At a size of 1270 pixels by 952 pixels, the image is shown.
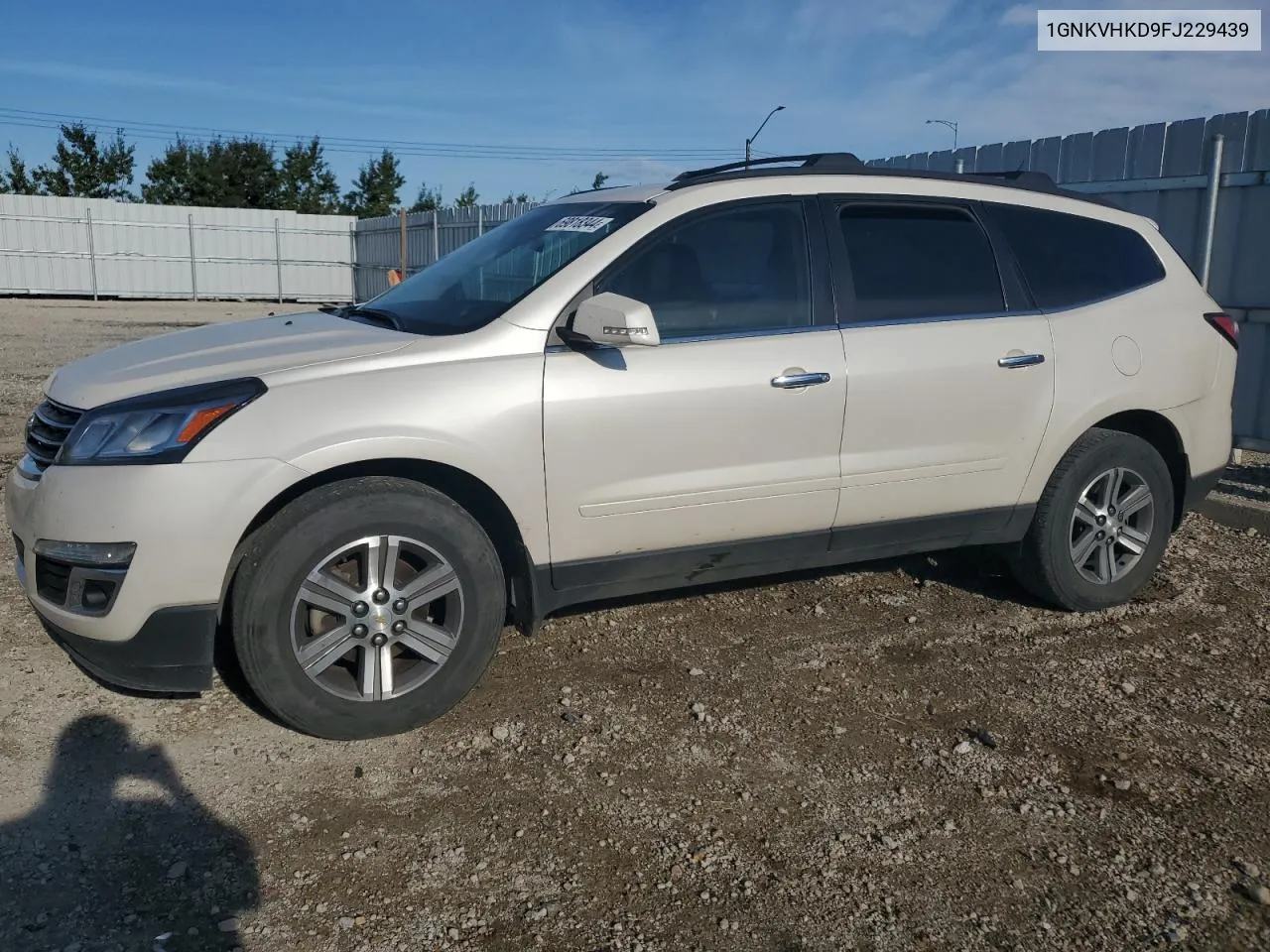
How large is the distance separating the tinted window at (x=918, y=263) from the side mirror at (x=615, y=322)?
3.61ft

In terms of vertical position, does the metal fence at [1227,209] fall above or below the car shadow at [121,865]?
above

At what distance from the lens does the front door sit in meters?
3.76

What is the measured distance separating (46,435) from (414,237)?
2347 centimetres

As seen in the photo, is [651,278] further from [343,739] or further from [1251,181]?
[1251,181]

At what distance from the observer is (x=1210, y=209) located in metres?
6.91

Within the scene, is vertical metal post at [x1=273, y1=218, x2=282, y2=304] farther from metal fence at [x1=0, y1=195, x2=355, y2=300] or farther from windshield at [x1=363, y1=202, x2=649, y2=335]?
windshield at [x1=363, y1=202, x2=649, y2=335]

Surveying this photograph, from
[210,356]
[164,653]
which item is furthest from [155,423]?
[164,653]

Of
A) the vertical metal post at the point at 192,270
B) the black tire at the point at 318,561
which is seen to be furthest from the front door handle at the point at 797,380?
the vertical metal post at the point at 192,270

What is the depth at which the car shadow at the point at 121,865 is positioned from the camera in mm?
2590

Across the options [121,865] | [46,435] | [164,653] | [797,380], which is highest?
[797,380]

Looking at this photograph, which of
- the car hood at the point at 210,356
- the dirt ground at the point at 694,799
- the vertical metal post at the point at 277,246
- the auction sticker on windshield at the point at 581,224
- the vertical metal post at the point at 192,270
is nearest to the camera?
the dirt ground at the point at 694,799

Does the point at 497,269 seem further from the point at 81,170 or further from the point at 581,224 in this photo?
the point at 81,170

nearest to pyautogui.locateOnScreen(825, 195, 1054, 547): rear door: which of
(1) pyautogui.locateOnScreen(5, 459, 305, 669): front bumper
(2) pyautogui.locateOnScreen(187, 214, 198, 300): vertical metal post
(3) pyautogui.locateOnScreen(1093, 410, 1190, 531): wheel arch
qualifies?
(3) pyautogui.locateOnScreen(1093, 410, 1190, 531): wheel arch

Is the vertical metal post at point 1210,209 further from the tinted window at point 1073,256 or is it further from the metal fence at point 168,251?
the metal fence at point 168,251
